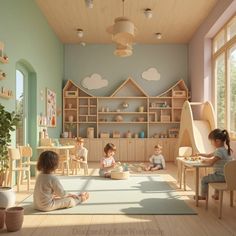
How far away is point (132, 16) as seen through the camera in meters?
7.92

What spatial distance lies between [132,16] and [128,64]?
8.50 ft

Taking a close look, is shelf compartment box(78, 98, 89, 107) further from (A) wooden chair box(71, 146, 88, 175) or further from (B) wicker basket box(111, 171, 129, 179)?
(B) wicker basket box(111, 171, 129, 179)

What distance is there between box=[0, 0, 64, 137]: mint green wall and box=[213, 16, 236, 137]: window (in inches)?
151

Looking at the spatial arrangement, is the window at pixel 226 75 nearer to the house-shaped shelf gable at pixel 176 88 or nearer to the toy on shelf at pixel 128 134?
the house-shaped shelf gable at pixel 176 88

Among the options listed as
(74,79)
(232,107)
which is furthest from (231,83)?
(74,79)

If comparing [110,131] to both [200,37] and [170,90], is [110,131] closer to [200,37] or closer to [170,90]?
[170,90]

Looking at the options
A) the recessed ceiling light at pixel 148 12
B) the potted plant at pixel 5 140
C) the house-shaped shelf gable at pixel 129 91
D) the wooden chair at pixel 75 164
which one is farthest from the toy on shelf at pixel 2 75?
the house-shaped shelf gable at pixel 129 91

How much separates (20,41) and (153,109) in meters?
5.05

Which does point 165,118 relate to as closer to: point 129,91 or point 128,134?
point 128,134

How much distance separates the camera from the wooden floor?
3.35 metres

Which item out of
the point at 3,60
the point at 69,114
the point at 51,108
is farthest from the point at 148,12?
the point at 69,114

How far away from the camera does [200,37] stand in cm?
870

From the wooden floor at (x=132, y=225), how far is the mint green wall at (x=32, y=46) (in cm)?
233

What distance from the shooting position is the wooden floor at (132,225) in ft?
11.0
